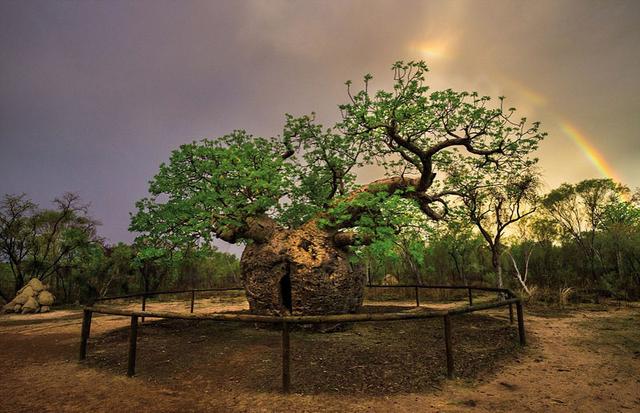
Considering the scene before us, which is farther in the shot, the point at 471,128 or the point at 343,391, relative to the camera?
the point at 471,128

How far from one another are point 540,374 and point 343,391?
358 centimetres

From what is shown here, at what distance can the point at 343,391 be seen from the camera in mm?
4973

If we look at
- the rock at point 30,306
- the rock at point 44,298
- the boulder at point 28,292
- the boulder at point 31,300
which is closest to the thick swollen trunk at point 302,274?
the rock at point 30,306

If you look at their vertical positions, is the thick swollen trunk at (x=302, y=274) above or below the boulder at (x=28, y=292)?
above

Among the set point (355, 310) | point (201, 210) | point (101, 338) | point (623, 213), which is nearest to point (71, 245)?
point (101, 338)

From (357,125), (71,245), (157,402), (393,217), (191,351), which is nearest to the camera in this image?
(157,402)

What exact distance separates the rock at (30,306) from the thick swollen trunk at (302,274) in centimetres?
1792

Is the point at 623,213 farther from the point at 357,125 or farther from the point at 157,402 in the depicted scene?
the point at 157,402

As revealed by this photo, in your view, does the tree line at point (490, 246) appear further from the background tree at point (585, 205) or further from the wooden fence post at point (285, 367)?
the wooden fence post at point (285, 367)

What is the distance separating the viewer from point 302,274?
1005cm

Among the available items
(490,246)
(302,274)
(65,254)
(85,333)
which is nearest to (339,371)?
(302,274)

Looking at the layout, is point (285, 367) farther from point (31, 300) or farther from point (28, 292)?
point (28, 292)

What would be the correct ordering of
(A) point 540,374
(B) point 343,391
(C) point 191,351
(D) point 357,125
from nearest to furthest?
(B) point 343,391
(A) point 540,374
(C) point 191,351
(D) point 357,125

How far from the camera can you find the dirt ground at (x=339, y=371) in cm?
452
